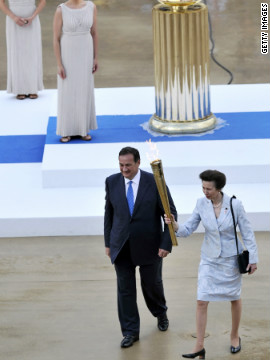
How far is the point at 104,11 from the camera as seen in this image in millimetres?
17328

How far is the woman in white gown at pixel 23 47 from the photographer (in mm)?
11227

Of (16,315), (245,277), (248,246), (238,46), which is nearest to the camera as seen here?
(248,246)

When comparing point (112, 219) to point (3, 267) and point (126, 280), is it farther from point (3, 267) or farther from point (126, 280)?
point (3, 267)

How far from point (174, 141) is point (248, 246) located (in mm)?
3728

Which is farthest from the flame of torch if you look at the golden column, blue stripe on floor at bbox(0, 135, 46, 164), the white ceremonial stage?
blue stripe on floor at bbox(0, 135, 46, 164)

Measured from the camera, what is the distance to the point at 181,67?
9.43 metres

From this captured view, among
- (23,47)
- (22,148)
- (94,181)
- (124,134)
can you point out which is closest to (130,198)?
(94,181)

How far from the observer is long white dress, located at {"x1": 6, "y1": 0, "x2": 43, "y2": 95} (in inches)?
443

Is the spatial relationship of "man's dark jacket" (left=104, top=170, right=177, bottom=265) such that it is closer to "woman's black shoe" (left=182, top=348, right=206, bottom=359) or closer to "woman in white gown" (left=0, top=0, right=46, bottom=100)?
"woman's black shoe" (left=182, top=348, right=206, bottom=359)

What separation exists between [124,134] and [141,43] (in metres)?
5.52

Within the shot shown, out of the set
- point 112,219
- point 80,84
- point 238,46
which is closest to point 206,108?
point 80,84

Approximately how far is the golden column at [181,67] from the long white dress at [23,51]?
7.49 feet

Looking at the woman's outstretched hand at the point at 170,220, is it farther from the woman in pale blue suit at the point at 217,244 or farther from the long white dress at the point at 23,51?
the long white dress at the point at 23,51

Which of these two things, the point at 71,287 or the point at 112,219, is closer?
the point at 112,219
